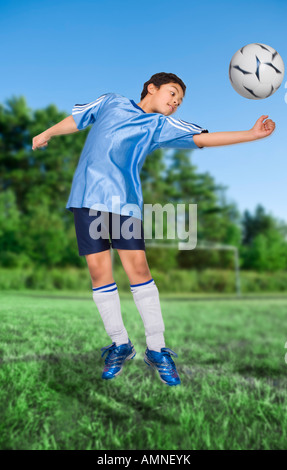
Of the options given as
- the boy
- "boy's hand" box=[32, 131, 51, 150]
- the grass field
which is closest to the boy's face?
the boy

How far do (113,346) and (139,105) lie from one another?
1.51 meters

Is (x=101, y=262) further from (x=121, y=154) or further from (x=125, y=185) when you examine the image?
(x=121, y=154)

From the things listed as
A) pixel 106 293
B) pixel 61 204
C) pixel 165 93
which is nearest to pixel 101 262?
pixel 106 293

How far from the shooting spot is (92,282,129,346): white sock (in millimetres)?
2410

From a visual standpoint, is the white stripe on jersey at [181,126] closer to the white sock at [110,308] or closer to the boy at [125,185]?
the boy at [125,185]

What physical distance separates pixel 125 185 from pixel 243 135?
695 mm

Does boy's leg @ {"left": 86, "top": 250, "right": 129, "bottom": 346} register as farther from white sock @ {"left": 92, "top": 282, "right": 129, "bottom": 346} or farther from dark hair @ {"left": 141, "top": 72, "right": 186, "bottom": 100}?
dark hair @ {"left": 141, "top": 72, "right": 186, "bottom": 100}

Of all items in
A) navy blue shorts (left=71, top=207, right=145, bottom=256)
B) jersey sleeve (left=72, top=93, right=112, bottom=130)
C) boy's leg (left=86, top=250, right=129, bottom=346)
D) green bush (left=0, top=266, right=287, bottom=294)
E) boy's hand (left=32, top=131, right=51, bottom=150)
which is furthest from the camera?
green bush (left=0, top=266, right=287, bottom=294)

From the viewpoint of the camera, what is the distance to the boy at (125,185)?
7.30 ft

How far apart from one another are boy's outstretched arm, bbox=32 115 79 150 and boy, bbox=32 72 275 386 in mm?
216

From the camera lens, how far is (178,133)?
222 centimetres

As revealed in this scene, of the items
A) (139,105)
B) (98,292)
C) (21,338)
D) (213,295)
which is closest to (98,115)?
(139,105)

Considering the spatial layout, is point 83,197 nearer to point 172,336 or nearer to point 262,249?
point 172,336

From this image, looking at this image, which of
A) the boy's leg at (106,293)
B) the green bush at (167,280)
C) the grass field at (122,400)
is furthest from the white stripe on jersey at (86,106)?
the green bush at (167,280)
